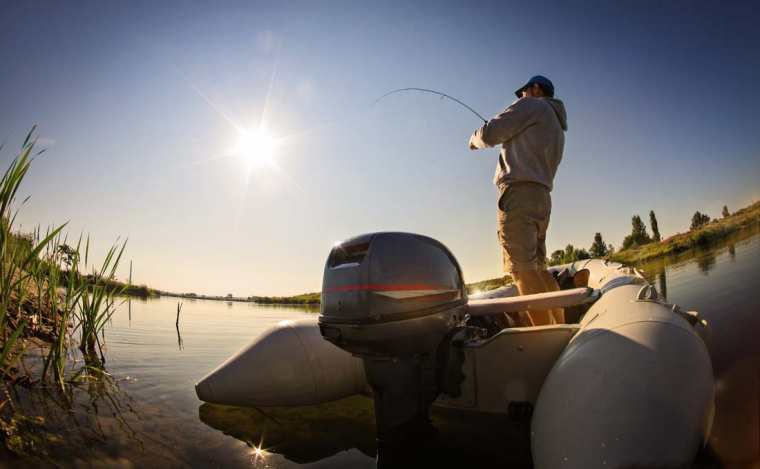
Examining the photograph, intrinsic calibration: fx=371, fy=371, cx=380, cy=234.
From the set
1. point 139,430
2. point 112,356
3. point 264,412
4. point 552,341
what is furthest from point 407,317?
point 112,356

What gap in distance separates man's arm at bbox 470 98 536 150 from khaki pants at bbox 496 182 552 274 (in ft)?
1.54

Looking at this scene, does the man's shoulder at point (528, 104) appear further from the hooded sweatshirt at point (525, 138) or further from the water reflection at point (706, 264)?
the water reflection at point (706, 264)

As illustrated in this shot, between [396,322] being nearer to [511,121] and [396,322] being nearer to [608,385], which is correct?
[608,385]

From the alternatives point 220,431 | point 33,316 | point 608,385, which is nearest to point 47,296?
point 33,316

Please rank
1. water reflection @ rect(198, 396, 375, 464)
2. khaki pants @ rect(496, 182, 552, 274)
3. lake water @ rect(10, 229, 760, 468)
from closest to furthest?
lake water @ rect(10, 229, 760, 468) → water reflection @ rect(198, 396, 375, 464) → khaki pants @ rect(496, 182, 552, 274)

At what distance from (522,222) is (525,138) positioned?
792mm

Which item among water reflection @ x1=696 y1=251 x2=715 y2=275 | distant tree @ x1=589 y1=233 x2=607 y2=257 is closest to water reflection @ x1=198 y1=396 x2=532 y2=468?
water reflection @ x1=696 y1=251 x2=715 y2=275

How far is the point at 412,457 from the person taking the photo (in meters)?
1.93

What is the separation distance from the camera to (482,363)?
224 cm

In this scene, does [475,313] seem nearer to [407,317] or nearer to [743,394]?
[407,317]

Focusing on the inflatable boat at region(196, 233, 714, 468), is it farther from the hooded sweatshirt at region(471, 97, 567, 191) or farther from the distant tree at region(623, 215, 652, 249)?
the distant tree at region(623, 215, 652, 249)

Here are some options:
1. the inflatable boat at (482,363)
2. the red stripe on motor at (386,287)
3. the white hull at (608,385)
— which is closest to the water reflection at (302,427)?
the inflatable boat at (482,363)

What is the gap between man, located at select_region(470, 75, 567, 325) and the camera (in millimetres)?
3361

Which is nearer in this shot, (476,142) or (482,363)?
(482,363)
